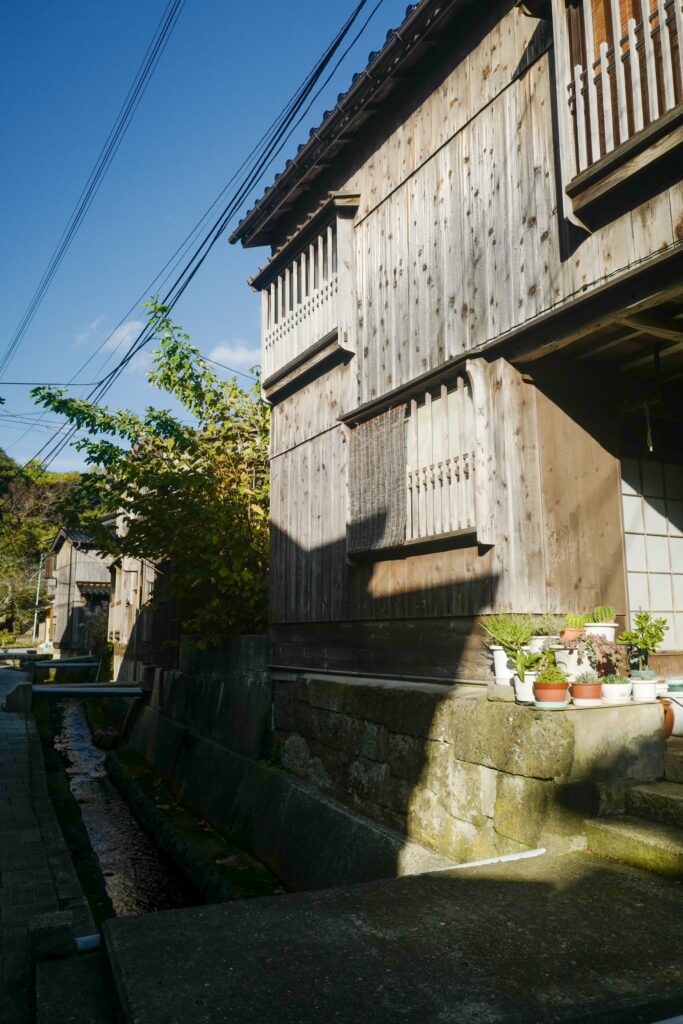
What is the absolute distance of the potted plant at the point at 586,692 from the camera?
4.86m

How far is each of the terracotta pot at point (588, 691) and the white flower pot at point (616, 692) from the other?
56mm

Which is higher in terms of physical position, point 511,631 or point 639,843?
point 511,631

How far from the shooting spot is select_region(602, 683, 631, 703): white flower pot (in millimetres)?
4918

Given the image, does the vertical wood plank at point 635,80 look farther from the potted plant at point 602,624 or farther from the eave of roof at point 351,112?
the potted plant at point 602,624

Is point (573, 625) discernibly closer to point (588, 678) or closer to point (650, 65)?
point (588, 678)

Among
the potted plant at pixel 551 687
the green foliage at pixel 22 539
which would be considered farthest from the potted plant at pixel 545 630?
the green foliage at pixel 22 539

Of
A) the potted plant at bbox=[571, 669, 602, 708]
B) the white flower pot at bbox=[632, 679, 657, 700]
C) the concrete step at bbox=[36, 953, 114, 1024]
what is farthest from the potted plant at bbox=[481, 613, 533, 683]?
the concrete step at bbox=[36, 953, 114, 1024]

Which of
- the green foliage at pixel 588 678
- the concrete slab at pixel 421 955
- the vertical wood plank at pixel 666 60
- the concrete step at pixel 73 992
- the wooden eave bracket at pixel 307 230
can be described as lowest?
the concrete step at pixel 73 992

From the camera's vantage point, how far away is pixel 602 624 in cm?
551

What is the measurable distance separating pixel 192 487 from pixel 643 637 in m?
7.27

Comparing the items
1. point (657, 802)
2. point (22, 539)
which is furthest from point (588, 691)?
point (22, 539)

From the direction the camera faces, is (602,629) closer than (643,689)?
No

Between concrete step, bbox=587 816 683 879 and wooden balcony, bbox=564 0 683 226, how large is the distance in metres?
4.02

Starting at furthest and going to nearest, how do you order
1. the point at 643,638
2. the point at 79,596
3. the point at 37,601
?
the point at 37,601, the point at 79,596, the point at 643,638
